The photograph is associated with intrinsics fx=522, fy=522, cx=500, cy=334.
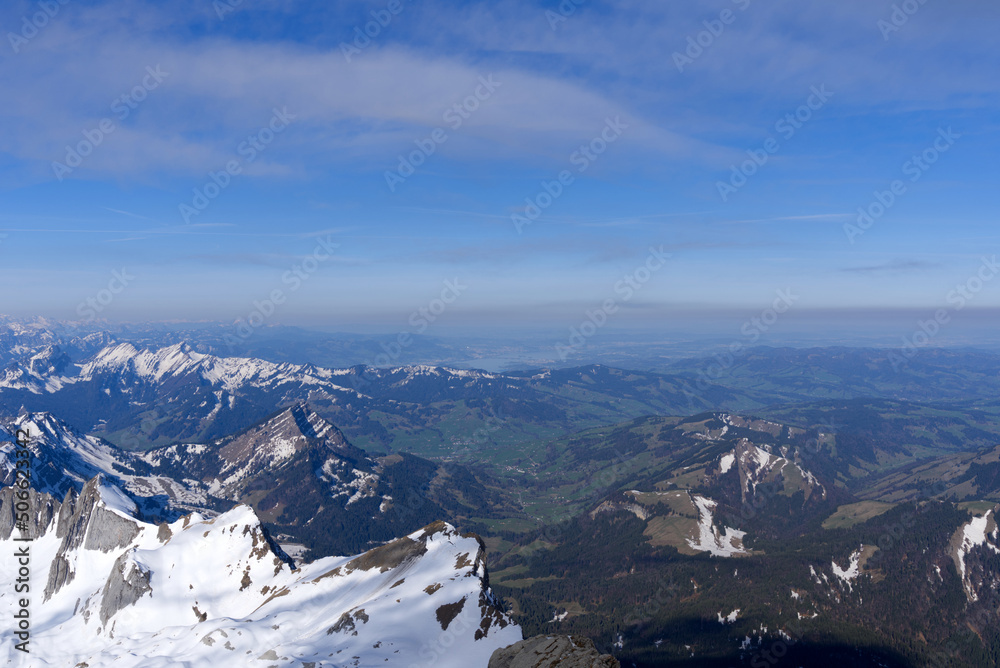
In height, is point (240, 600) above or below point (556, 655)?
below

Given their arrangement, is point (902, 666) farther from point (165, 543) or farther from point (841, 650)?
point (165, 543)

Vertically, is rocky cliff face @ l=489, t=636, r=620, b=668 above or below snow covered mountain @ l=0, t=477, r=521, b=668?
above

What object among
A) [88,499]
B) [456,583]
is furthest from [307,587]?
[88,499]

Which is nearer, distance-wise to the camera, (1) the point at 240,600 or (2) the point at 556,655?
(2) the point at 556,655

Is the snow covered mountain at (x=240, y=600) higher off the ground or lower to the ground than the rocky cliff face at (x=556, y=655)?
lower

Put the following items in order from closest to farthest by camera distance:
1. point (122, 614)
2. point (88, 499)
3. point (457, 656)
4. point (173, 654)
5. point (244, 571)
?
point (457, 656), point (173, 654), point (122, 614), point (244, 571), point (88, 499)

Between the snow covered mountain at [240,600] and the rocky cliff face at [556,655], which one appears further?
the snow covered mountain at [240,600]

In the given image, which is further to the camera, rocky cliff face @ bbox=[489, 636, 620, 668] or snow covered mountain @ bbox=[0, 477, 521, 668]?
snow covered mountain @ bbox=[0, 477, 521, 668]

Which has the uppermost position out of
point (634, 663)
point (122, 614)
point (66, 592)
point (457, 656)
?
point (457, 656)
